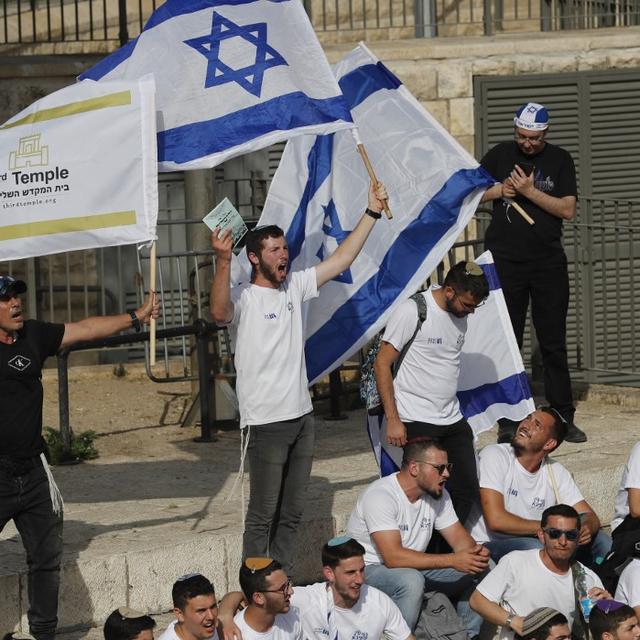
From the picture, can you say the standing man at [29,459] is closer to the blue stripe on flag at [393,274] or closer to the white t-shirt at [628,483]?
the blue stripe on flag at [393,274]

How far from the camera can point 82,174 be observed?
866 centimetres

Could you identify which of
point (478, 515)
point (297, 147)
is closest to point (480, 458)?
point (478, 515)

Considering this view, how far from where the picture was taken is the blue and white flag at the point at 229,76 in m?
9.01

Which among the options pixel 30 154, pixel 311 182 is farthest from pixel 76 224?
pixel 311 182

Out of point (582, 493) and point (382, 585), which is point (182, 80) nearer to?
point (382, 585)

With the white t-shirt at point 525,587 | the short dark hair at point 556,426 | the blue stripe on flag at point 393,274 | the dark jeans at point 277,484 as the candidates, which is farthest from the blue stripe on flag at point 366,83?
the white t-shirt at point 525,587

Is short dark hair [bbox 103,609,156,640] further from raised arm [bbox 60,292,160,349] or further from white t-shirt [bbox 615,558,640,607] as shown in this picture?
white t-shirt [bbox 615,558,640,607]

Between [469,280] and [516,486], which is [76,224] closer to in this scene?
[469,280]

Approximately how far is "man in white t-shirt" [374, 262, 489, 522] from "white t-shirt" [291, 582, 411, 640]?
3.20ft

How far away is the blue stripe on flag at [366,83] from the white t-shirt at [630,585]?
10.6 ft

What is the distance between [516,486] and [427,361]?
917 mm

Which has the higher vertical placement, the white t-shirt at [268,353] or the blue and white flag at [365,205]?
the blue and white flag at [365,205]

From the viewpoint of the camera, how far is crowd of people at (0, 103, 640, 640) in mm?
7996

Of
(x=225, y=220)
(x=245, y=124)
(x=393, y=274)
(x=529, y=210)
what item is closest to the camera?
(x=225, y=220)
